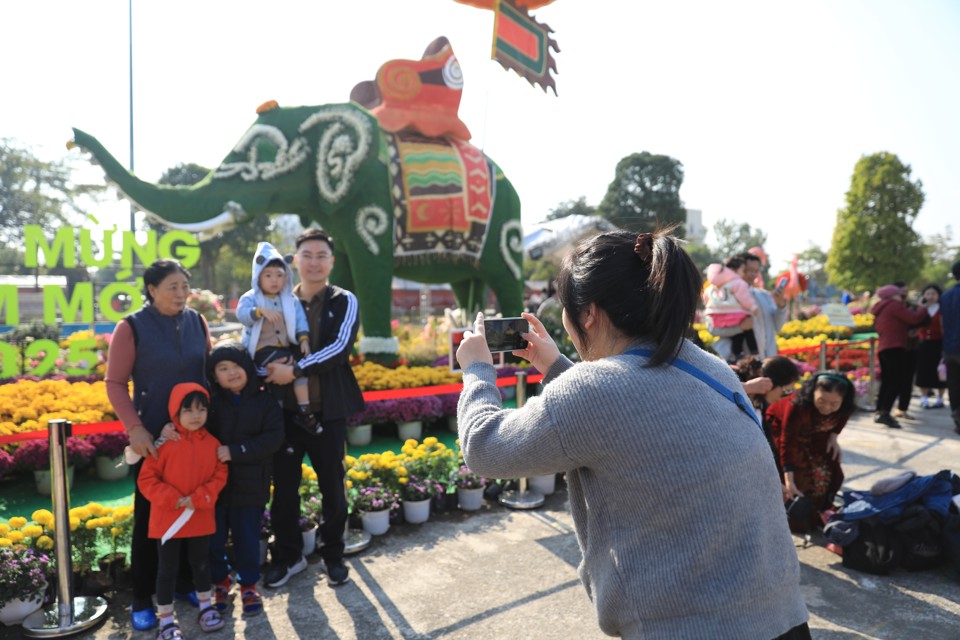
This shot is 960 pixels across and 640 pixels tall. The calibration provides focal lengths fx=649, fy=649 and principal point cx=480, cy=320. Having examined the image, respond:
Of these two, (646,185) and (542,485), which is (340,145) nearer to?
(542,485)

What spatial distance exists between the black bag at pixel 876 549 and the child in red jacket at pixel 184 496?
313 cm

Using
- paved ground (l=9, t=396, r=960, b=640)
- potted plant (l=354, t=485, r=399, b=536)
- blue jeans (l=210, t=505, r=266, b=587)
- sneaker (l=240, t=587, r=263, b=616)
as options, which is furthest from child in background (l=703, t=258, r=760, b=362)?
sneaker (l=240, t=587, r=263, b=616)


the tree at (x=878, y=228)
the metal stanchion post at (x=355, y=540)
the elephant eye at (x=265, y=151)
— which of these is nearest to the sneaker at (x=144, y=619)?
the metal stanchion post at (x=355, y=540)

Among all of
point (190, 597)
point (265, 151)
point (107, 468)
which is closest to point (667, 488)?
point (190, 597)

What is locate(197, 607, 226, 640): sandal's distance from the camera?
2742mm

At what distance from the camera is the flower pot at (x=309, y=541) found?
353 centimetres

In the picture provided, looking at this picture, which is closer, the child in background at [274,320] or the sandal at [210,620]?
the sandal at [210,620]

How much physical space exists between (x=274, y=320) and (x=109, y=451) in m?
2.50

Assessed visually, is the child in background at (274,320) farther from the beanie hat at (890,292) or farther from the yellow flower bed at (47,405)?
the beanie hat at (890,292)

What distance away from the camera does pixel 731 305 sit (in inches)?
209

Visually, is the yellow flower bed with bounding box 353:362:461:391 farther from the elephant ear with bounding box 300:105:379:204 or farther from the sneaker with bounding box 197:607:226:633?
the sneaker with bounding box 197:607:226:633

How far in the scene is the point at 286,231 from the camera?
127 ft

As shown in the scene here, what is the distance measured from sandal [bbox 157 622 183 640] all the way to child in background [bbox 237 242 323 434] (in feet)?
3.21

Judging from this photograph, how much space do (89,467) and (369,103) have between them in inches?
191
